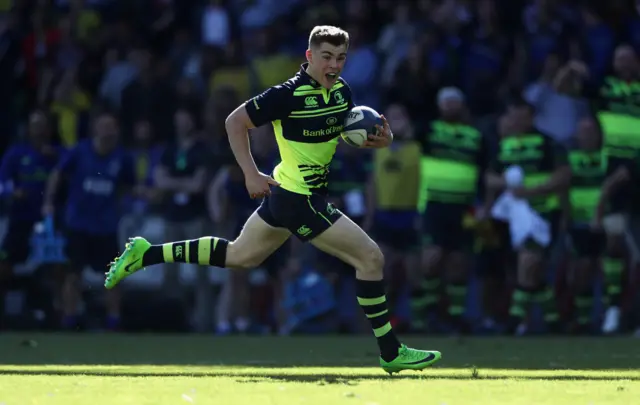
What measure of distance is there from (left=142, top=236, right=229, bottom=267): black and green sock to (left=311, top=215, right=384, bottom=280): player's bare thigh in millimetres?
881

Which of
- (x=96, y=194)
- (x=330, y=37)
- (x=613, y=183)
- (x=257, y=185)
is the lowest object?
(x=96, y=194)

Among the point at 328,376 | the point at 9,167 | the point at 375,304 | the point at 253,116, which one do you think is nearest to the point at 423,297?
the point at 9,167

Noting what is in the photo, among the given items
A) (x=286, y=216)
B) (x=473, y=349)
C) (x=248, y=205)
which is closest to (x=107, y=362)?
(x=286, y=216)

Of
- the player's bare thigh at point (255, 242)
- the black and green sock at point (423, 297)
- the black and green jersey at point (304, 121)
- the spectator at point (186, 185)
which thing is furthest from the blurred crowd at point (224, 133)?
the black and green jersey at point (304, 121)

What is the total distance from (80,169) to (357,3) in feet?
12.3

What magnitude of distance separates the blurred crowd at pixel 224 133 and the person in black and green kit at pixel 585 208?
25 centimetres

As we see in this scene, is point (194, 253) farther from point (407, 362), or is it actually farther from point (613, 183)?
point (613, 183)

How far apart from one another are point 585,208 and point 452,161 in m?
1.51

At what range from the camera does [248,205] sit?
16.8 metres

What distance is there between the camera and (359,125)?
10.4 metres

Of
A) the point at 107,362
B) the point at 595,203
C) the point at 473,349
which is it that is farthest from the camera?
the point at 595,203

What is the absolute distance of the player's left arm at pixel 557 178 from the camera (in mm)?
16312

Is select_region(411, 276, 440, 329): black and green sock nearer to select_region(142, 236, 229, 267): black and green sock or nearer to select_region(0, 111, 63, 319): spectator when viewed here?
select_region(0, 111, 63, 319): spectator

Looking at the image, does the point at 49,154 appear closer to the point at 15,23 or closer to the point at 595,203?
the point at 15,23
